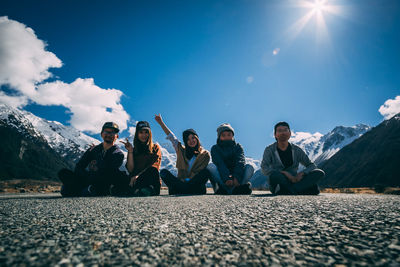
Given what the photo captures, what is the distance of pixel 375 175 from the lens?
80812 mm

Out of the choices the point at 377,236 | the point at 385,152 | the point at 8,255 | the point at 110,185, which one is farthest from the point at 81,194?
the point at 385,152

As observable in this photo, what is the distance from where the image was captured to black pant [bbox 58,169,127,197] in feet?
18.2

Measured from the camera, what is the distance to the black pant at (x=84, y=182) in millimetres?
5559

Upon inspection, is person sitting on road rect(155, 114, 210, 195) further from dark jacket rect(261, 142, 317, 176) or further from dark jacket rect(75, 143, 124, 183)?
dark jacket rect(261, 142, 317, 176)

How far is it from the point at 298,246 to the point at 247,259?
A: 0.47m

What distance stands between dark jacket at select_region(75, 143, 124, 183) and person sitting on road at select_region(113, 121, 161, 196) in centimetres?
40

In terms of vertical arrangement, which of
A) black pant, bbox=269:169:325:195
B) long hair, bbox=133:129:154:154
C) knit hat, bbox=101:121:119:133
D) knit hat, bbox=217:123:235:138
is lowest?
black pant, bbox=269:169:325:195

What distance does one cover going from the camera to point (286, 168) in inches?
244

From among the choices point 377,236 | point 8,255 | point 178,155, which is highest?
point 178,155

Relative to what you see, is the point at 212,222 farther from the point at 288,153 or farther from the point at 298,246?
the point at 288,153

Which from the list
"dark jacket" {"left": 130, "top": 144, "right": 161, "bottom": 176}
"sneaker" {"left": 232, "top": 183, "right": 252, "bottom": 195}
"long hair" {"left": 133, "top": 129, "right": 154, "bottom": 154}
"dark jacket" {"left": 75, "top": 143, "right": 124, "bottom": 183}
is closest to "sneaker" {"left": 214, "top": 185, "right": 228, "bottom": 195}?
"sneaker" {"left": 232, "top": 183, "right": 252, "bottom": 195}

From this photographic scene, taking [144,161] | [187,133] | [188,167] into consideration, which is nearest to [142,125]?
[144,161]

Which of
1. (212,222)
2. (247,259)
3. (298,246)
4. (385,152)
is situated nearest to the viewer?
(247,259)

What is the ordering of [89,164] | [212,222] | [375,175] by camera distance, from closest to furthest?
[212,222]
[89,164]
[375,175]
